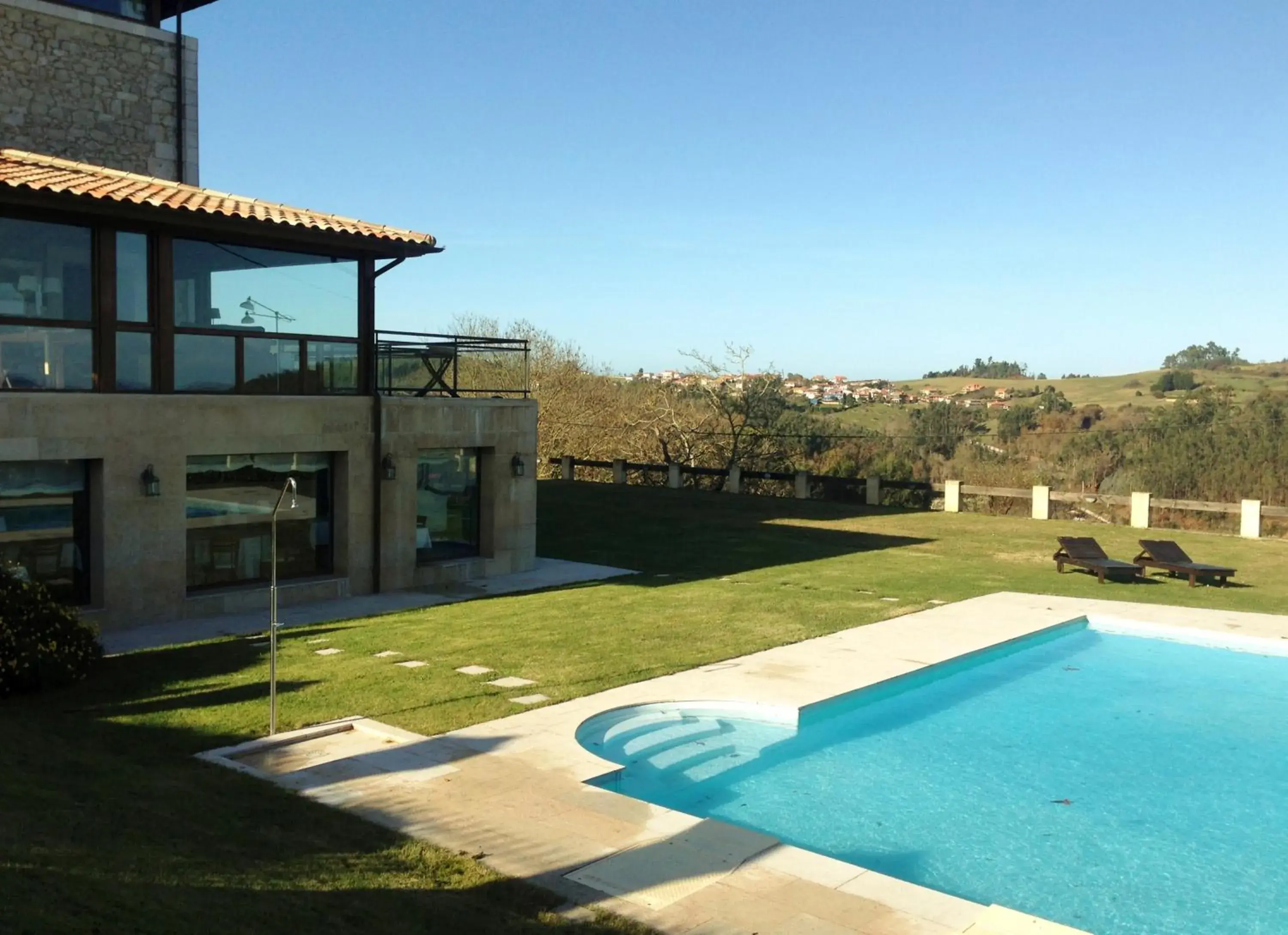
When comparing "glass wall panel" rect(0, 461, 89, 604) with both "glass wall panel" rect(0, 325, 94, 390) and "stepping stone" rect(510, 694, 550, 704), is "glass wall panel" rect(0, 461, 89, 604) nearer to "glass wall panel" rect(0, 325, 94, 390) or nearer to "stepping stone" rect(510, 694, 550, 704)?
"glass wall panel" rect(0, 325, 94, 390)

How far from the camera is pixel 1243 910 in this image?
652 cm

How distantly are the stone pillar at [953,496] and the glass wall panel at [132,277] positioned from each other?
63.7 feet

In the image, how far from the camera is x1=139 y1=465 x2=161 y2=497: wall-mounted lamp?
12492 mm

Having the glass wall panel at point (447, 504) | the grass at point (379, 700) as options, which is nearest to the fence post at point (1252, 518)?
the grass at point (379, 700)

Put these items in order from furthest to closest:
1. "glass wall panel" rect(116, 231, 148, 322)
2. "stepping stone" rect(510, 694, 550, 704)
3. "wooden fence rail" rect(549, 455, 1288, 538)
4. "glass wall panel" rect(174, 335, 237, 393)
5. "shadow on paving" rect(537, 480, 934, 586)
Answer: "wooden fence rail" rect(549, 455, 1288, 538)
"shadow on paving" rect(537, 480, 934, 586)
"glass wall panel" rect(174, 335, 237, 393)
"glass wall panel" rect(116, 231, 148, 322)
"stepping stone" rect(510, 694, 550, 704)

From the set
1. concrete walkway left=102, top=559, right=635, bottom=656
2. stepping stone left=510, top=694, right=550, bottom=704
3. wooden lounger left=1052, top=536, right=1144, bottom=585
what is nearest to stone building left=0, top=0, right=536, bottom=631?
concrete walkway left=102, top=559, right=635, bottom=656

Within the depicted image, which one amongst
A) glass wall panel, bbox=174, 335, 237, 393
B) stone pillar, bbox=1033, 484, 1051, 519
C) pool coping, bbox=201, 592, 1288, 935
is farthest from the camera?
stone pillar, bbox=1033, 484, 1051, 519

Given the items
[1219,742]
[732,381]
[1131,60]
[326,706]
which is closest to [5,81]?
[326,706]

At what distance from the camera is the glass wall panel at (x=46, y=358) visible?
38.2 feet

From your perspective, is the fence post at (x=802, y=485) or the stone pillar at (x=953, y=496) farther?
the fence post at (x=802, y=485)

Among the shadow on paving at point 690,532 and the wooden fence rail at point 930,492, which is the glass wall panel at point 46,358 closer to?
the shadow on paving at point 690,532

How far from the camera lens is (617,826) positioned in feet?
21.5

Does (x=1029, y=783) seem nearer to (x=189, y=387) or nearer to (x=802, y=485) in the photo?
(x=189, y=387)

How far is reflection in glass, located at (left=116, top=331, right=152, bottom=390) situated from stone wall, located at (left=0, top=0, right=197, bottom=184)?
562 cm
